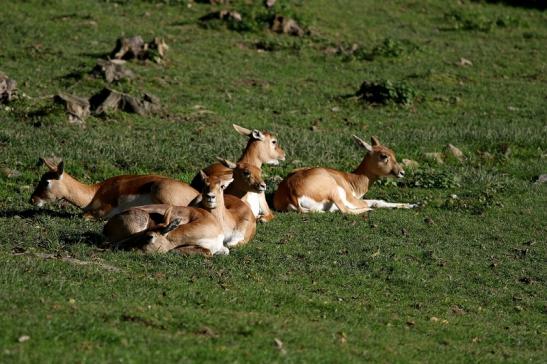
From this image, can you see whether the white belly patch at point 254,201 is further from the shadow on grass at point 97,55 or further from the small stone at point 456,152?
the shadow on grass at point 97,55

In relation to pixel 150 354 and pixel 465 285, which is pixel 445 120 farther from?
pixel 150 354

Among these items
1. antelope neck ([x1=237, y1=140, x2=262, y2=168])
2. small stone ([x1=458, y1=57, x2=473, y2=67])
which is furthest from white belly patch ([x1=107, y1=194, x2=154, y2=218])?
→ small stone ([x1=458, y1=57, x2=473, y2=67])

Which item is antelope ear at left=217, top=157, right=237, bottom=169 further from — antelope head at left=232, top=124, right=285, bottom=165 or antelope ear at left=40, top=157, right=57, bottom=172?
antelope head at left=232, top=124, right=285, bottom=165

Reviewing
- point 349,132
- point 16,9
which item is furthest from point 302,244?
point 16,9

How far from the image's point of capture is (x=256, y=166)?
1402 cm

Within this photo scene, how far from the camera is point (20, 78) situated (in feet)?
63.2

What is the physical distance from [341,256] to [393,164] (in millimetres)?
4188

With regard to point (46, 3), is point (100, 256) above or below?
above

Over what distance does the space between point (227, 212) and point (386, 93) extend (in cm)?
929

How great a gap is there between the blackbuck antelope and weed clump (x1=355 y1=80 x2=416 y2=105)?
8.74 m

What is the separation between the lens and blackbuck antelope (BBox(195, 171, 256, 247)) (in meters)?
11.1

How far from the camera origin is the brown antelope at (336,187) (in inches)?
553

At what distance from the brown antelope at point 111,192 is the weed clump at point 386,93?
340 inches

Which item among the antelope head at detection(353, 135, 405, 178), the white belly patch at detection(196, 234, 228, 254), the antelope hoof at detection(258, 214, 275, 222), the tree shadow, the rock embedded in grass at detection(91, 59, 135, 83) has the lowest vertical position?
the tree shadow
